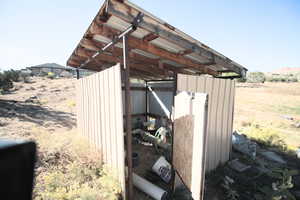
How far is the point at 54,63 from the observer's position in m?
35.4

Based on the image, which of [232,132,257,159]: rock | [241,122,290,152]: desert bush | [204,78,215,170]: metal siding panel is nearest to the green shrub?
[204,78,215,170]: metal siding panel

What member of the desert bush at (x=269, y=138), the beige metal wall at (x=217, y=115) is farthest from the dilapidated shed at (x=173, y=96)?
the desert bush at (x=269, y=138)

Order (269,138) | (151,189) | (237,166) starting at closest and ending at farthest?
1. (151,189)
2. (237,166)
3. (269,138)

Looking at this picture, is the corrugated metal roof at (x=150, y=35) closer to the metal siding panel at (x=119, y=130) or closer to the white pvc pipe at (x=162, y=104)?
the metal siding panel at (x=119, y=130)

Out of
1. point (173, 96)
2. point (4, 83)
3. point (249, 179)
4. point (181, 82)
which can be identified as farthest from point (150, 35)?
point (4, 83)

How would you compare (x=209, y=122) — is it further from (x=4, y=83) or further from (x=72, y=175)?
(x=4, y=83)

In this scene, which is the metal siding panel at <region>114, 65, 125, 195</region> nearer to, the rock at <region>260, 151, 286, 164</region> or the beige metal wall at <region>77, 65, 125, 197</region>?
the beige metal wall at <region>77, 65, 125, 197</region>

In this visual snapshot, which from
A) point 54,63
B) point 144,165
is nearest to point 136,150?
point 144,165

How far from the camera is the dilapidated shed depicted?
166 cm

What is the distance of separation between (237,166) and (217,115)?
1.60 metres

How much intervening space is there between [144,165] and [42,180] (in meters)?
2.16

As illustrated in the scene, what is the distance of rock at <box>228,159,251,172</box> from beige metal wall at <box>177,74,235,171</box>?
164 mm

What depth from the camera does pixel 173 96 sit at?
99.2 inches

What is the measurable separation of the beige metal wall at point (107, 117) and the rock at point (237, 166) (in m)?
3.09
